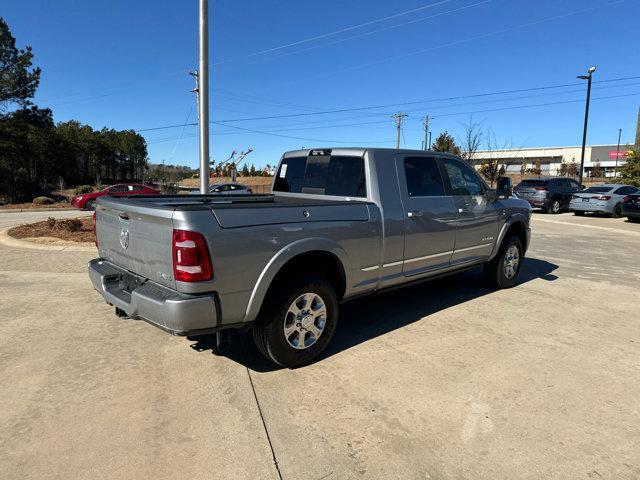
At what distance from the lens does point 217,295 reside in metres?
3.25

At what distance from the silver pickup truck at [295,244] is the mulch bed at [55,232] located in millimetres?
6557

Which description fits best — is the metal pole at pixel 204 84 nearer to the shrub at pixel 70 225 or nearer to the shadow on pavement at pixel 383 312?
the shrub at pixel 70 225

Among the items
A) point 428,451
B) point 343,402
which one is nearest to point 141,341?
point 343,402

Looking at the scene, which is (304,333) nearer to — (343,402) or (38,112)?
(343,402)

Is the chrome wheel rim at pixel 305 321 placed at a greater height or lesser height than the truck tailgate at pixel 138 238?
lesser

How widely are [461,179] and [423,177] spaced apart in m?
0.86

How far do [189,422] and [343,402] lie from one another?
43.4 inches

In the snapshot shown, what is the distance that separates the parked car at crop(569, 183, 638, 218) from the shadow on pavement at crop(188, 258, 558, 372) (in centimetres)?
1400

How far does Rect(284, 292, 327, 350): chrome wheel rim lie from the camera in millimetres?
3798

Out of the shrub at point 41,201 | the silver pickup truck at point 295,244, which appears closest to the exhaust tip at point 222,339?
the silver pickup truck at point 295,244

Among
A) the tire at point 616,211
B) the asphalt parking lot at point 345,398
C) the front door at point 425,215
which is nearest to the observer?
the asphalt parking lot at point 345,398

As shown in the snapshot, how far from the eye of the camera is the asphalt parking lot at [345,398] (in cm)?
269

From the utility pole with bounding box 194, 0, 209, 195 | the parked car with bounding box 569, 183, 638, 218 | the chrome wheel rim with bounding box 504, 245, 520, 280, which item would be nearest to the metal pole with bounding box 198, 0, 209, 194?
the utility pole with bounding box 194, 0, 209, 195

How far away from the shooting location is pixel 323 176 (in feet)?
16.5
